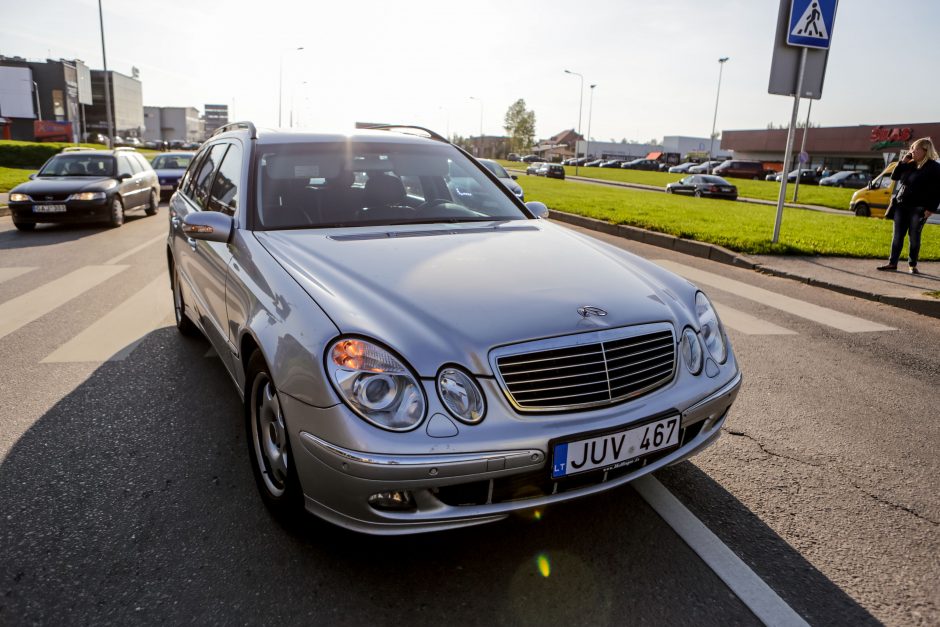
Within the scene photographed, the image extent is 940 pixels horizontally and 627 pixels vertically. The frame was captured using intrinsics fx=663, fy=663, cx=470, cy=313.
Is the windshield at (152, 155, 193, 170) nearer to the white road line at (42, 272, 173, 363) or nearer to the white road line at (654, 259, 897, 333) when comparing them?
the white road line at (42, 272, 173, 363)

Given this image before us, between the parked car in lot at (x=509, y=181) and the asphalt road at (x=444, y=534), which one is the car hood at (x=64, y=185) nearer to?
the parked car in lot at (x=509, y=181)

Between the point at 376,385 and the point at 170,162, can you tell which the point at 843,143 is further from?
the point at 376,385

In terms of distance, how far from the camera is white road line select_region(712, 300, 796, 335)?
578 cm

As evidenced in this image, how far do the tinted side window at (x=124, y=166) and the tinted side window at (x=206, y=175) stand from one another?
1027cm

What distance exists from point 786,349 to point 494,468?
13.2 feet

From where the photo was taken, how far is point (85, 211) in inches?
473

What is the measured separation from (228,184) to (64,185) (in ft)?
33.8

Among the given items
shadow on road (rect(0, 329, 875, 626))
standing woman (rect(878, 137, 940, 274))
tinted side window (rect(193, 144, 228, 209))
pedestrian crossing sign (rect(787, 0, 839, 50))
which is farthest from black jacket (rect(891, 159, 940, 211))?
tinted side window (rect(193, 144, 228, 209))

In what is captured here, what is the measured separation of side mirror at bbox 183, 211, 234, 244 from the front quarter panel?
0.23ft

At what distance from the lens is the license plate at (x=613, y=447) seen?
2176 millimetres

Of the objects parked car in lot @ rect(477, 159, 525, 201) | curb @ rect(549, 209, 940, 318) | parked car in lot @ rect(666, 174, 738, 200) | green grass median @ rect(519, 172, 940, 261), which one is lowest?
curb @ rect(549, 209, 940, 318)

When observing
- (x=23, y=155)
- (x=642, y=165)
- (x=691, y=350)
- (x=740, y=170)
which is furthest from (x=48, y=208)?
(x=642, y=165)

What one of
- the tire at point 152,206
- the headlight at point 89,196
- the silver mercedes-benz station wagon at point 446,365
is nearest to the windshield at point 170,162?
the tire at point 152,206

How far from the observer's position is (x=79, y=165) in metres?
13.4
